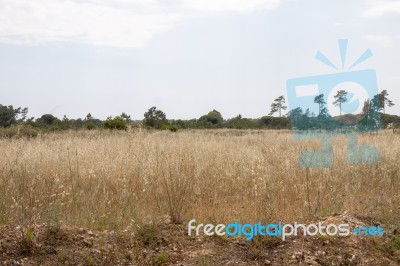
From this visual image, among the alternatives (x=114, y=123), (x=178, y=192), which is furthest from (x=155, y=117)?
(x=178, y=192)

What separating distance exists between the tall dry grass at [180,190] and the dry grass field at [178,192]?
0.5 inches

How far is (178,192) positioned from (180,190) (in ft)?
0.11

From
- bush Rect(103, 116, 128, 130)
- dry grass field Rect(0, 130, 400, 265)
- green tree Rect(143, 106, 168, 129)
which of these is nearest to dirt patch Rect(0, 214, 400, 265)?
dry grass field Rect(0, 130, 400, 265)

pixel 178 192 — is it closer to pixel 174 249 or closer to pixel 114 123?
pixel 174 249

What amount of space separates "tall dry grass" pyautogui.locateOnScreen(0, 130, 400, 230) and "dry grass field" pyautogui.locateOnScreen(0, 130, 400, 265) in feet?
0.04

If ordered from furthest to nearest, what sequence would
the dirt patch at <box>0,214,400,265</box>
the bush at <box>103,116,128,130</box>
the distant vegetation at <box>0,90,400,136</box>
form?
the bush at <box>103,116,128,130</box> < the distant vegetation at <box>0,90,400,136</box> < the dirt patch at <box>0,214,400,265</box>

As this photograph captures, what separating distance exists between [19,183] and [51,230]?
4.26ft

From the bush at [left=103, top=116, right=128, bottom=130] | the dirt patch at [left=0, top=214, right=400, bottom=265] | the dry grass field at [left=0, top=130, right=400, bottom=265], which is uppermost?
the bush at [left=103, top=116, right=128, bottom=130]

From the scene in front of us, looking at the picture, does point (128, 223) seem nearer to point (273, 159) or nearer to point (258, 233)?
point (258, 233)

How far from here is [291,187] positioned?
18.8 ft

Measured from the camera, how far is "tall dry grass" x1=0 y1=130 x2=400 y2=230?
421 cm

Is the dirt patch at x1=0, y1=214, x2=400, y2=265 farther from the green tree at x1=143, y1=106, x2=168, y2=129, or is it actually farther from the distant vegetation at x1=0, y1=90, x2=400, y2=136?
the green tree at x1=143, y1=106, x2=168, y2=129

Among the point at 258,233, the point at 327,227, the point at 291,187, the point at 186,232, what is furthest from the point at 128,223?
the point at 291,187

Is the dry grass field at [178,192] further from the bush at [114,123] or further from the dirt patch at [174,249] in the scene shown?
the bush at [114,123]
